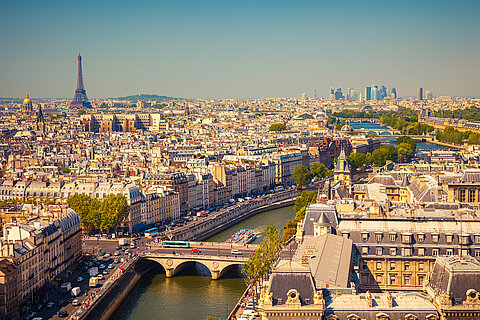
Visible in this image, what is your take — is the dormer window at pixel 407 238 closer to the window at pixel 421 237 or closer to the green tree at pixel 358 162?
the window at pixel 421 237

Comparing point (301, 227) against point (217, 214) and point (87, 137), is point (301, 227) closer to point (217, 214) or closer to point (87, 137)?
point (217, 214)

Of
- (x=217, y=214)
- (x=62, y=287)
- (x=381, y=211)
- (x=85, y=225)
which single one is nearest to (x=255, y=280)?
(x=381, y=211)

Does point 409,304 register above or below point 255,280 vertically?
above

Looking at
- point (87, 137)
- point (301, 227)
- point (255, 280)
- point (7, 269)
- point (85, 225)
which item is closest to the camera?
point (7, 269)

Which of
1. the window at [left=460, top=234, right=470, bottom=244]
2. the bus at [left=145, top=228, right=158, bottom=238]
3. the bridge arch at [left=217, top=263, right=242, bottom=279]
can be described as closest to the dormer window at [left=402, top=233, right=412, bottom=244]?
the window at [left=460, top=234, right=470, bottom=244]

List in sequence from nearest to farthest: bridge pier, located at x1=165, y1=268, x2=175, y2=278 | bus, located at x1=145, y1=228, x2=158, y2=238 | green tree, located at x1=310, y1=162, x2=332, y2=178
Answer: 1. bridge pier, located at x1=165, y1=268, x2=175, y2=278
2. bus, located at x1=145, y1=228, x2=158, y2=238
3. green tree, located at x1=310, y1=162, x2=332, y2=178

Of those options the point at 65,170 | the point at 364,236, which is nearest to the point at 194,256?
the point at 364,236

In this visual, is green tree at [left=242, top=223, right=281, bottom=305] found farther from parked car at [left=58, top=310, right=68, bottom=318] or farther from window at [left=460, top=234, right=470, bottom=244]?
window at [left=460, top=234, right=470, bottom=244]

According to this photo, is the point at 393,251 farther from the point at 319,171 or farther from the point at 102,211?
the point at 319,171
